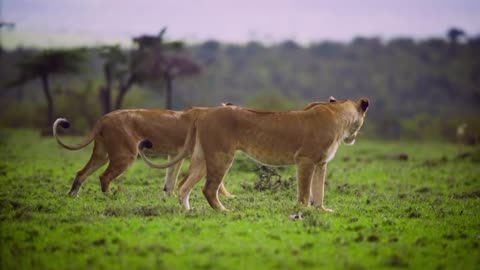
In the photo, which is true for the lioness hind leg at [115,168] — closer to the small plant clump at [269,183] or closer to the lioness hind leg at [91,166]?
the lioness hind leg at [91,166]

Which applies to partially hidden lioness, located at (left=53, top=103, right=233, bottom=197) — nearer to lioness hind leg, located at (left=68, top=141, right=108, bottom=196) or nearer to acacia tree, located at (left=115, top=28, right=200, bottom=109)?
lioness hind leg, located at (left=68, top=141, right=108, bottom=196)

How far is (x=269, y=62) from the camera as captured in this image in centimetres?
8844

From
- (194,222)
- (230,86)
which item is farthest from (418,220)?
(230,86)

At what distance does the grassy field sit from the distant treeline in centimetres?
3494

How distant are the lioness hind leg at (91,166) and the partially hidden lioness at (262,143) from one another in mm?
1539

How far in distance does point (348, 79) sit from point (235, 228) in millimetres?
74073

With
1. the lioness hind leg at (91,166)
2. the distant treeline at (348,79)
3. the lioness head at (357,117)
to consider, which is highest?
the lioness head at (357,117)

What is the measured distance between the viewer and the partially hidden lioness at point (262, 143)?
10.5 meters

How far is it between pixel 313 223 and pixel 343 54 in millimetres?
84631

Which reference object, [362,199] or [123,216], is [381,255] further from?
[362,199]

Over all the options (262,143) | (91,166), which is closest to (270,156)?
(262,143)

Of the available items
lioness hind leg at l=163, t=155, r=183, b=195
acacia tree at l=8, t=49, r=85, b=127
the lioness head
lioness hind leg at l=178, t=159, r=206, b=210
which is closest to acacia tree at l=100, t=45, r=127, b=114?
acacia tree at l=8, t=49, r=85, b=127

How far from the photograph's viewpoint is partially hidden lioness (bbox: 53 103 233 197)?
12.0 metres

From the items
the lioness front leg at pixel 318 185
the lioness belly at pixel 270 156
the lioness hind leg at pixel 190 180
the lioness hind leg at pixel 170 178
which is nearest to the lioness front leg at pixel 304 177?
the lioness belly at pixel 270 156
